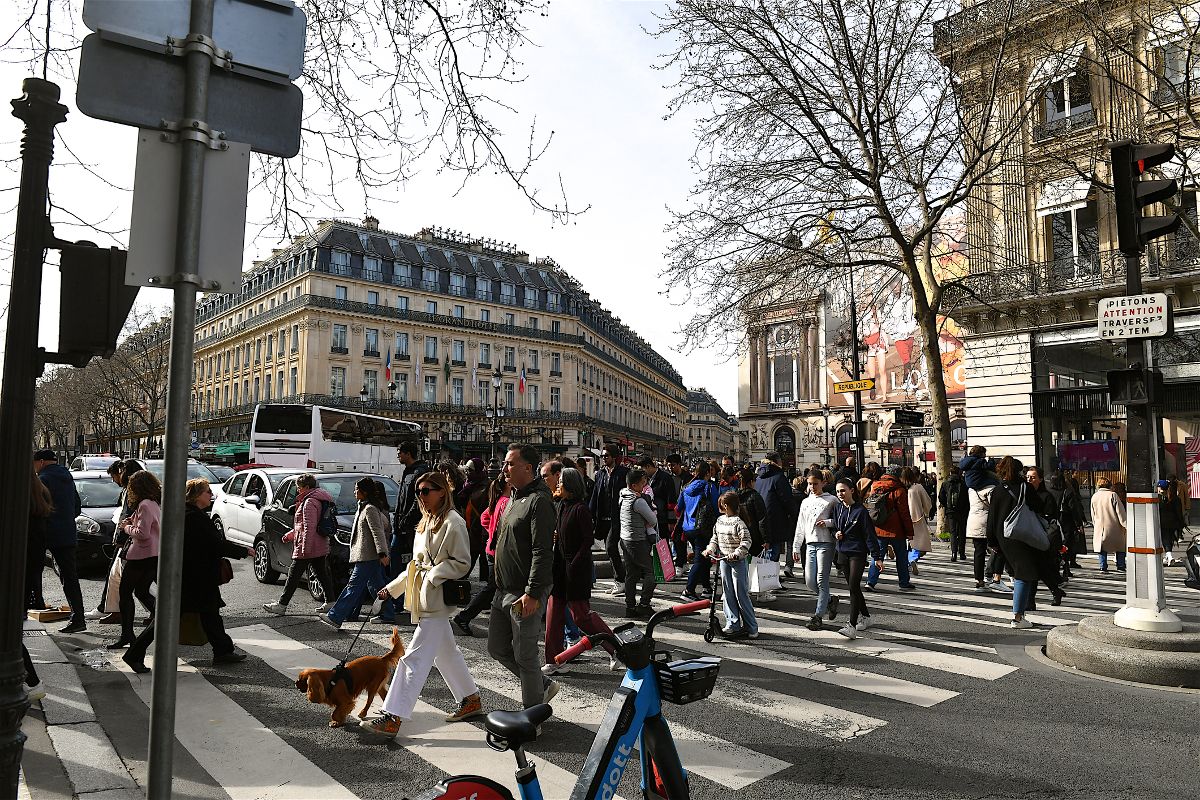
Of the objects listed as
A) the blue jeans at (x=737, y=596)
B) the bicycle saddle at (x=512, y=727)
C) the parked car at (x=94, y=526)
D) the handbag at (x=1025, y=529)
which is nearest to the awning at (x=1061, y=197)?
the handbag at (x=1025, y=529)

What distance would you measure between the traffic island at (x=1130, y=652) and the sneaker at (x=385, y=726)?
221 inches

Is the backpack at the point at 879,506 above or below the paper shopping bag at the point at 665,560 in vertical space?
above

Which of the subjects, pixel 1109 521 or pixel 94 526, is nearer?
pixel 94 526

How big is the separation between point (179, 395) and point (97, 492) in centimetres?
1306

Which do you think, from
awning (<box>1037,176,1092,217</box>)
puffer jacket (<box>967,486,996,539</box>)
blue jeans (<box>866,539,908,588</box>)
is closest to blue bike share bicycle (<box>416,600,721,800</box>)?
blue jeans (<box>866,539,908,588</box>)

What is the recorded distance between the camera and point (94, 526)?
11.8m

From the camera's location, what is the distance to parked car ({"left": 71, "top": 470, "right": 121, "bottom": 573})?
37.9 ft

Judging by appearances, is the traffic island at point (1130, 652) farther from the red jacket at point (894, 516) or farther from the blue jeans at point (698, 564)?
the blue jeans at point (698, 564)

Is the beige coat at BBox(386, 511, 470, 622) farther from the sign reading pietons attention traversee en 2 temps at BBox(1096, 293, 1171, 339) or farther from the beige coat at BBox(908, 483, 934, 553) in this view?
the beige coat at BBox(908, 483, 934, 553)

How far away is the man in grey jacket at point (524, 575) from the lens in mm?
4969

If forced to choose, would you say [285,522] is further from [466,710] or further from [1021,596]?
[1021,596]

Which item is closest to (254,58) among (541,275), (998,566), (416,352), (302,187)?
(302,187)

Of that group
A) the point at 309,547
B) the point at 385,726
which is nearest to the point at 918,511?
the point at 309,547

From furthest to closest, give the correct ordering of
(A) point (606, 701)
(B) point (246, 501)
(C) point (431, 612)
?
(B) point (246, 501) < (A) point (606, 701) < (C) point (431, 612)
